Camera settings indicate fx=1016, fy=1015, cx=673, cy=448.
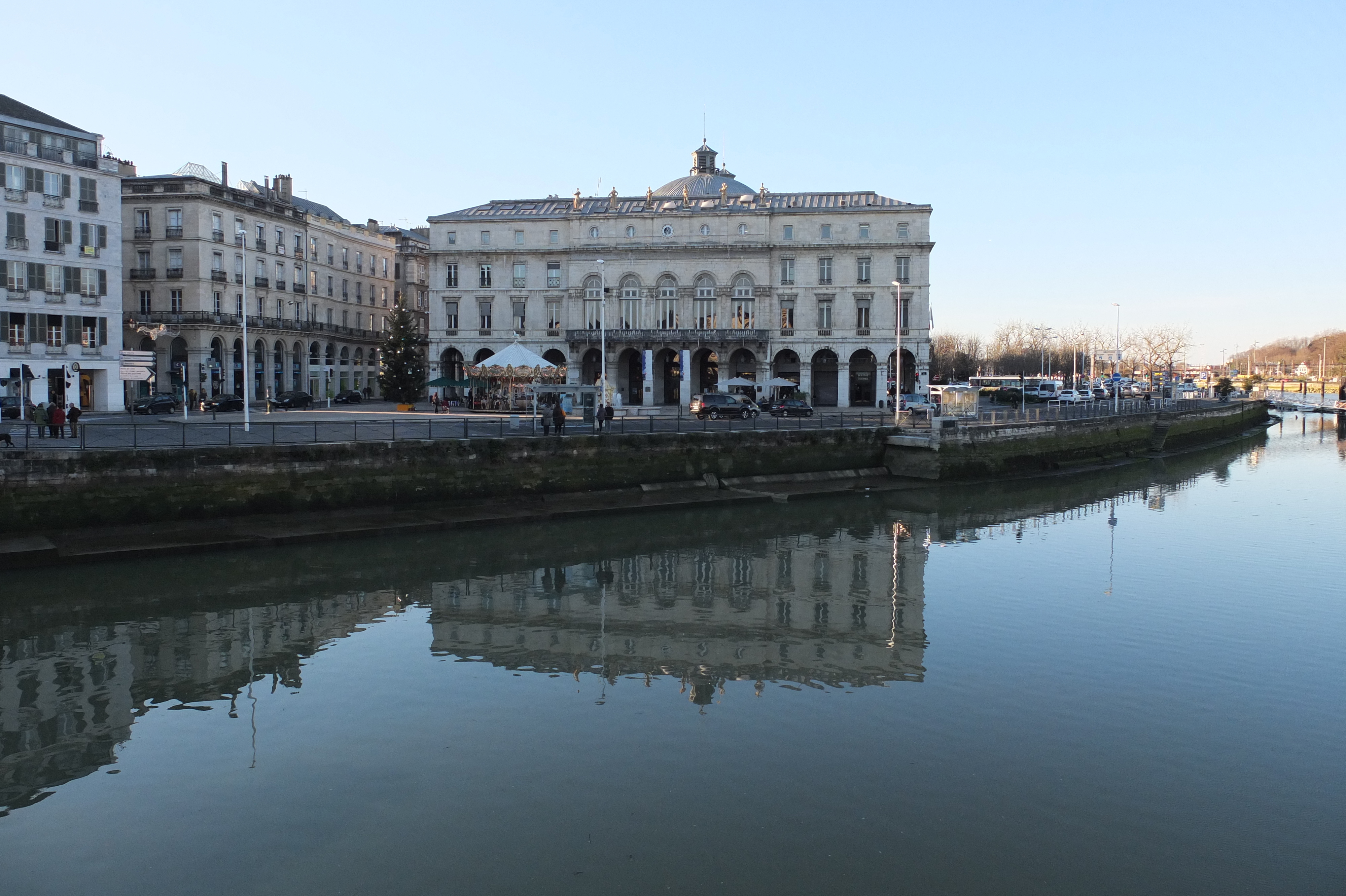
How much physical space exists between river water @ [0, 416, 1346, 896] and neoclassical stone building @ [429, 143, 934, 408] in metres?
43.3

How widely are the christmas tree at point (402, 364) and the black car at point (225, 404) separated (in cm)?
1436

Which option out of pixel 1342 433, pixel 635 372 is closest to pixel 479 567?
pixel 635 372

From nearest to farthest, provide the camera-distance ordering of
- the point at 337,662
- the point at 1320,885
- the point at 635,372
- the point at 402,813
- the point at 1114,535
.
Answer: the point at 1320,885
the point at 402,813
the point at 337,662
the point at 1114,535
the point at 635,372

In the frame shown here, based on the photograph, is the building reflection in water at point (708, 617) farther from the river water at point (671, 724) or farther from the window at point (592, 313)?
the window at point (592, 313)

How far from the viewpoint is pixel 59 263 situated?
52.7m

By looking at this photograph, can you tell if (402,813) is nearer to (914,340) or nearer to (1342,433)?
(914,340)

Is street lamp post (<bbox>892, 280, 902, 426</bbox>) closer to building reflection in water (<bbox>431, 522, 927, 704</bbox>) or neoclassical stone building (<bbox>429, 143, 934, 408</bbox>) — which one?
neoclassical stone building (<bbox>429, 143, 934, 408</bbox>)

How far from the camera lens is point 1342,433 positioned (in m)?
86.6

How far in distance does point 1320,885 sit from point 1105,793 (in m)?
2.52

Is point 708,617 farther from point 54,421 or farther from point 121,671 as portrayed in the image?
point 54,421

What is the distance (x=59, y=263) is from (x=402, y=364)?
2433cm

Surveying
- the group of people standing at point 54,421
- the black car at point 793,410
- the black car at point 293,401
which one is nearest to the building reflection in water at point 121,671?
the group of people standing at point 54,421

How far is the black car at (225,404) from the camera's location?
56438 millimetres

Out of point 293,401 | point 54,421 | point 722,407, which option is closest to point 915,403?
point 722,407
